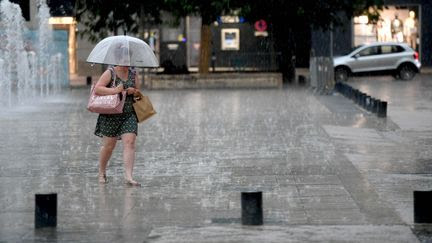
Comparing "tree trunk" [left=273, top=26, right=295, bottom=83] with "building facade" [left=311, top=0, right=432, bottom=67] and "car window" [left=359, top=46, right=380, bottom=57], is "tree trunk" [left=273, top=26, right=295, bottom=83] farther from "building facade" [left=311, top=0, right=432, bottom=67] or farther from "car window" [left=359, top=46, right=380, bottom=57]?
"building facade" [left=311, top=0, right=432, bottom=67]

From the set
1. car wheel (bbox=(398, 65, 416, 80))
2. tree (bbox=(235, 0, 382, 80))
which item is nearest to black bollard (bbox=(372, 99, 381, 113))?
tree (bbox=(235, 0, 382, 80))

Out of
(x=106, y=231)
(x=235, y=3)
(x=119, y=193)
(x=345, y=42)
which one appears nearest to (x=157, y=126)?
(x=119, y=193)

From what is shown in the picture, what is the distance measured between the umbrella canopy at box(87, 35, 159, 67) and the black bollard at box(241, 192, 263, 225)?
3.41 meters

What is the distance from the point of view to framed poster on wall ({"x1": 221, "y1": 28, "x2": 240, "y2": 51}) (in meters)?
53.0

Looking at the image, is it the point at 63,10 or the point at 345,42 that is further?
the point at 345,42

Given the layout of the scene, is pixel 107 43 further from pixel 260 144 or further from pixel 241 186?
pixel 260 144

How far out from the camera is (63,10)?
48.4 m

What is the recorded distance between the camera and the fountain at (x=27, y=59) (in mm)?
34781

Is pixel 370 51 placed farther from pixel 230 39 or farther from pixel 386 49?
pixel 230 39

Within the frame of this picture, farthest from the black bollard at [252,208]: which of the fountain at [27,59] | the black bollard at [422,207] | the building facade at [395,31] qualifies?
the building facade at [395,31]

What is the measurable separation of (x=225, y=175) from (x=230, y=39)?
130 ft

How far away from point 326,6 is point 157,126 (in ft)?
62.7

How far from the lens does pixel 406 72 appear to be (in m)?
→ 43.4

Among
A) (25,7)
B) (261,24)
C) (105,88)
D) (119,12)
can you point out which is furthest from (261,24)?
(105,88)
